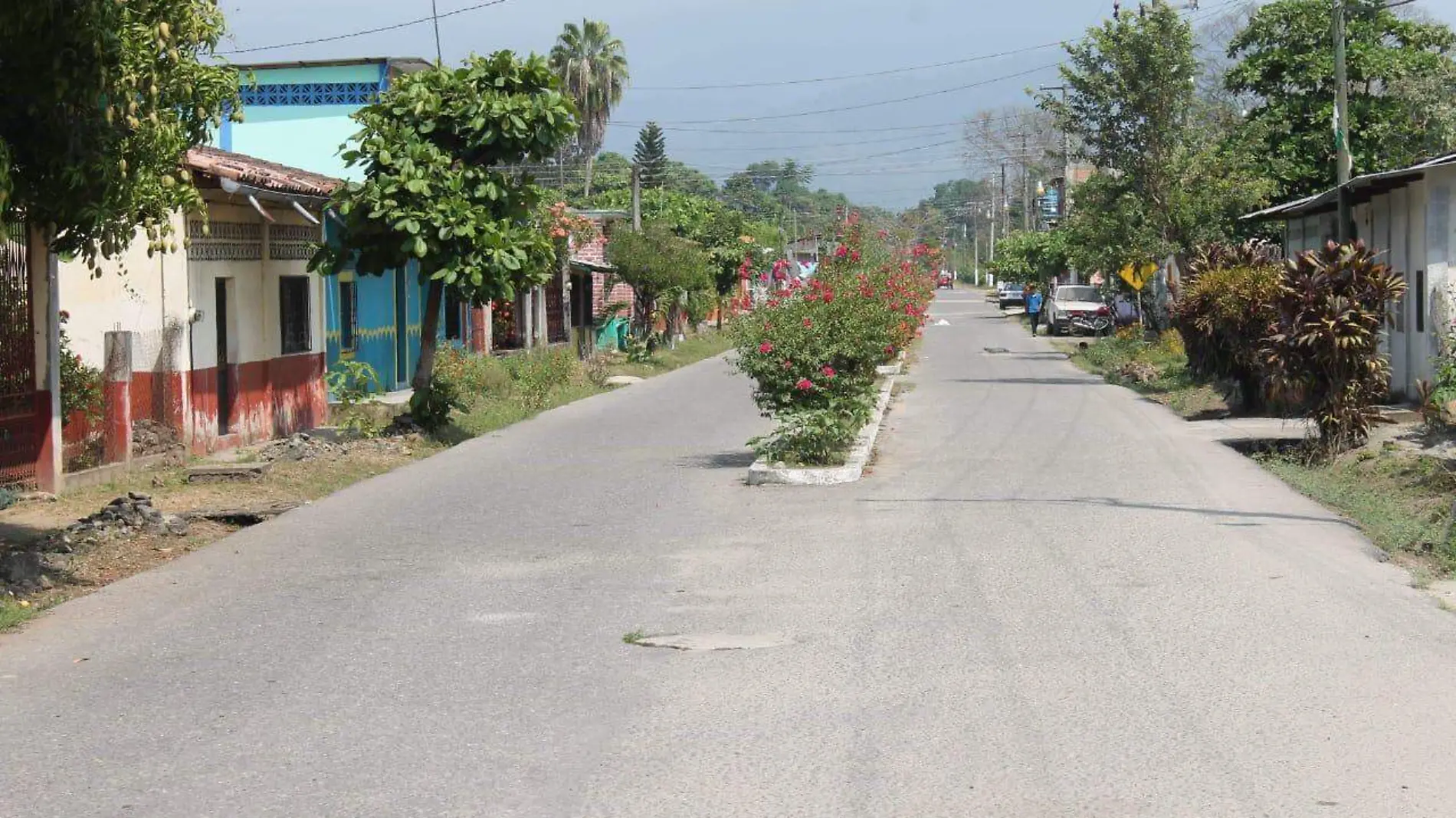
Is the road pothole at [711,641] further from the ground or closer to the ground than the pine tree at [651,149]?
closer to the ground

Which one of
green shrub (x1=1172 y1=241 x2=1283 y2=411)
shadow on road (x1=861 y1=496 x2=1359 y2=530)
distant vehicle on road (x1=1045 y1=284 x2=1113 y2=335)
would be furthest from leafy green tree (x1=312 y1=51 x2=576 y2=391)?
distant vehicle on road (x1=1045 y1=284 x2=1113 y2=335)

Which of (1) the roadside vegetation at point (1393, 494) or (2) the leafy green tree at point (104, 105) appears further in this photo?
(1) the roadside vegetation at point (1393, 494)

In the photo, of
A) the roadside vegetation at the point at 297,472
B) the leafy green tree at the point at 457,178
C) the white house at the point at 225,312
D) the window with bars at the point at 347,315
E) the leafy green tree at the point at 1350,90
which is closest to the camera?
the roadside vegetation at the point at 297,472

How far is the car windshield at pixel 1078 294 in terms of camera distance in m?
58.0

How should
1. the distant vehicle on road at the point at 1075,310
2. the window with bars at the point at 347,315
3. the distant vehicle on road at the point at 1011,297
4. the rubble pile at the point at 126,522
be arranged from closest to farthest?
the rubble pile at the point at 126,522
the window with bars at the point at 347,315
the distant vehicle on road at the point at 1075,310
the distant vehicle on road at the point at 1011,297

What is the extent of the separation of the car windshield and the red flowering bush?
41979mm

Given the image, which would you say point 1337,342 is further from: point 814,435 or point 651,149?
point 651,149

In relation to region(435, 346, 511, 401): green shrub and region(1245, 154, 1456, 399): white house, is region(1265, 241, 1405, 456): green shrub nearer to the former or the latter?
region(1245, 154, 1456, 399): white house

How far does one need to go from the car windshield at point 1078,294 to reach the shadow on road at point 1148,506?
45056 millimetres

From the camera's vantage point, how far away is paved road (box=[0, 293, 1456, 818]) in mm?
5820

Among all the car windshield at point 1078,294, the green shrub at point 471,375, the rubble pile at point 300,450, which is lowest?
the rubble pile at point 300,450

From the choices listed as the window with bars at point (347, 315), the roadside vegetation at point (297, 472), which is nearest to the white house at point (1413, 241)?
the roadside vegetation at point (297, 472)

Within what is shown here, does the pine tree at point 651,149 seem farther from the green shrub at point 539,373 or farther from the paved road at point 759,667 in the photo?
the paved road at point 759,667

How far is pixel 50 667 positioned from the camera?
26.6 ft
